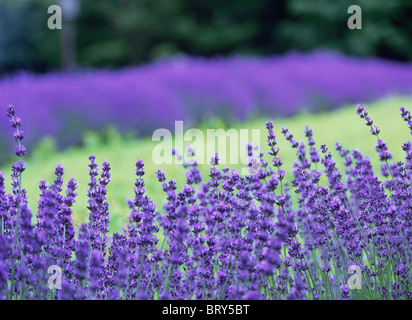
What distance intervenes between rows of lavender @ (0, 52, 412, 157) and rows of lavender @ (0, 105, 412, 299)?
3870mm

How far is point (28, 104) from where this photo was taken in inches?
235

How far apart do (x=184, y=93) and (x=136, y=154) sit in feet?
8.00

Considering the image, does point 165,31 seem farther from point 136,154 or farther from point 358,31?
point 136,154

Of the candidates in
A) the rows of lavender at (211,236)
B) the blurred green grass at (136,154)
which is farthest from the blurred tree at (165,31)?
the rows of lavender at (211,236)

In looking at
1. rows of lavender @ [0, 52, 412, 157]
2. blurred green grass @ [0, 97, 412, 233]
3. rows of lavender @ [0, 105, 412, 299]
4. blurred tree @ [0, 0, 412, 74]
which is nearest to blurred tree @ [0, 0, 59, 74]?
blurred tree @ [0, 0, 412, 74]

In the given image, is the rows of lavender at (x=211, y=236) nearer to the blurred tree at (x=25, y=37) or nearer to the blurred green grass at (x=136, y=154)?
the blurred green grass at (x=136, y=154)

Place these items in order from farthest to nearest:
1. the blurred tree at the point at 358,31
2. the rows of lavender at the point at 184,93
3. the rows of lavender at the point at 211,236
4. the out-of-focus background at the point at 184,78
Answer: the blurred tree at the point at 358,31, the rows of lavender at the point at 184,93, the out-of-focus background at the point at 184,78, the rows of lavender at the point at 211,236

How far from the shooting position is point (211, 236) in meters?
1.83

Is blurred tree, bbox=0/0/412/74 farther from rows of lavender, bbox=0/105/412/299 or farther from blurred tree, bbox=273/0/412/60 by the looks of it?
rows of lavender, bbox=0/105/412/299

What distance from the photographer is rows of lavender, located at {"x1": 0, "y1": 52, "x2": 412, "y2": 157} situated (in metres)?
6.27

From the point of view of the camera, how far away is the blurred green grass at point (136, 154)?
4102mm

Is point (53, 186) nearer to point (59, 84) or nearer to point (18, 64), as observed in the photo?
point (59, 84)

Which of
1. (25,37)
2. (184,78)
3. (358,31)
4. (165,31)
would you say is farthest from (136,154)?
(25,37)

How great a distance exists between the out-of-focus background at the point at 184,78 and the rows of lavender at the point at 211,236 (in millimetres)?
1194
